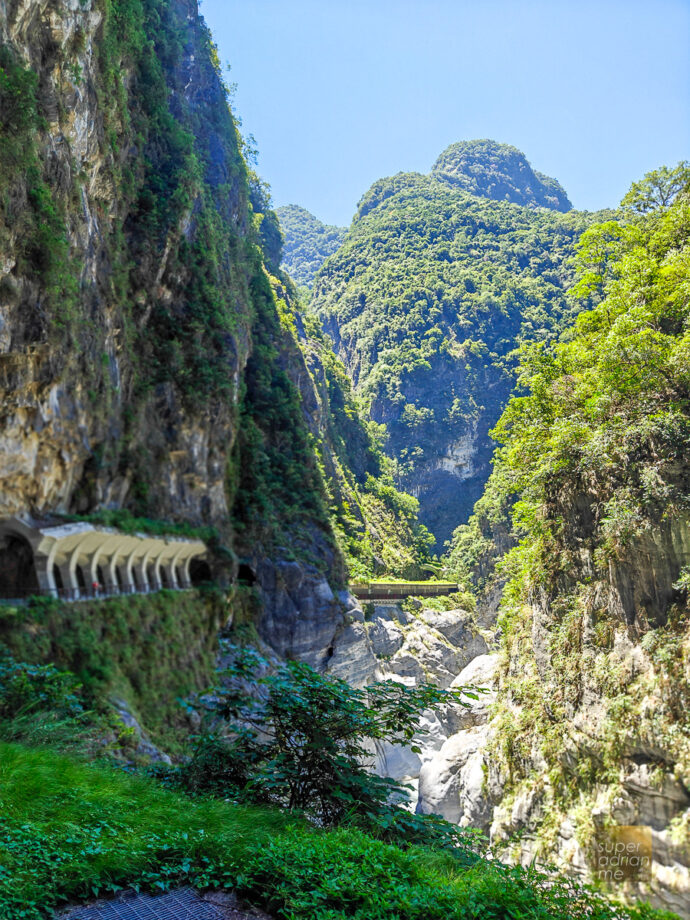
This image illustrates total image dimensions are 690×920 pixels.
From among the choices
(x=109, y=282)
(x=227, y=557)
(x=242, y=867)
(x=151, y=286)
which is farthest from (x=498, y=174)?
(x=242, y=867)

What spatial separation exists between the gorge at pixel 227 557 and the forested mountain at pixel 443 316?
6128 cm

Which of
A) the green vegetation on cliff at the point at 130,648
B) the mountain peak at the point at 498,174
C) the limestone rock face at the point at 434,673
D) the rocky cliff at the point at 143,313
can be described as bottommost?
the limestone rock face at the point at 434,673

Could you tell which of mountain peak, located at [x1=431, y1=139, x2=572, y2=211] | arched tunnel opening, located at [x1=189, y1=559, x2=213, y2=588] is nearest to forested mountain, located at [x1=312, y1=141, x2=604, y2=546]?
mountain peak, located at [x1=431, y1=139, x2=572, y2=211]

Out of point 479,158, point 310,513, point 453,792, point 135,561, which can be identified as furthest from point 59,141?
point 479,158

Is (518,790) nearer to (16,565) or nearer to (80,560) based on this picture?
(80,560)

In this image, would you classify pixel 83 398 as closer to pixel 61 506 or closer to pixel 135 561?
pixel 61 506

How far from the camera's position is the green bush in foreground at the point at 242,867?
410cm

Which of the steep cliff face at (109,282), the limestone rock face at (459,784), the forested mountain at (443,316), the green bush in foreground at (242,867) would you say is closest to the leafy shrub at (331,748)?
the green bush in foreground at (242,867)

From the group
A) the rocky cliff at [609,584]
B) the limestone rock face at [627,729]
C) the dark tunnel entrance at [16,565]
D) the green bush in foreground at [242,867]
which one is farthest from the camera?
the dark tunnel entrance at [16,565]

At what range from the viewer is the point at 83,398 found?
834 inches

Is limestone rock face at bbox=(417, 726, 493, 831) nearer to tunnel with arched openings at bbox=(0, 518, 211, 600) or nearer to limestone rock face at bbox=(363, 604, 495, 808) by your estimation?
limestone rock face at bbox=(363, 604, 495, 808)

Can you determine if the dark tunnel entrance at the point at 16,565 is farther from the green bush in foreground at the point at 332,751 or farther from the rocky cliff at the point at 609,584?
the green bush in foreground at the point at 332,751

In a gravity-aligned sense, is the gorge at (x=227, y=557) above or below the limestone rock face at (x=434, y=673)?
above

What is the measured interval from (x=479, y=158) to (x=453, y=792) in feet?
643
